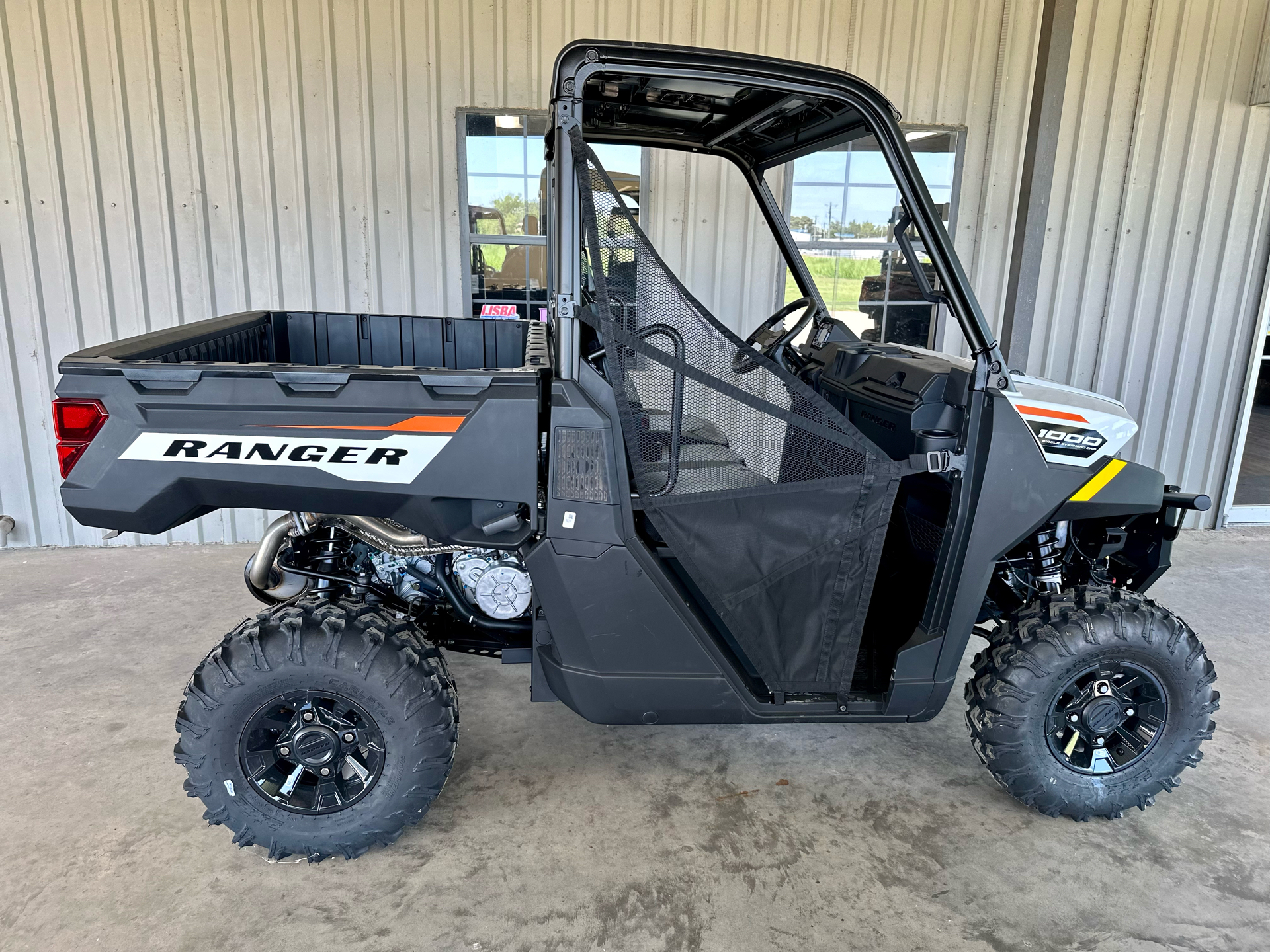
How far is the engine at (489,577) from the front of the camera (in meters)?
2.56

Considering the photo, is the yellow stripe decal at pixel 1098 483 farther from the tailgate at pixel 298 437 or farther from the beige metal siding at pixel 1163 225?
the beige metal siding at pixel 1163 225

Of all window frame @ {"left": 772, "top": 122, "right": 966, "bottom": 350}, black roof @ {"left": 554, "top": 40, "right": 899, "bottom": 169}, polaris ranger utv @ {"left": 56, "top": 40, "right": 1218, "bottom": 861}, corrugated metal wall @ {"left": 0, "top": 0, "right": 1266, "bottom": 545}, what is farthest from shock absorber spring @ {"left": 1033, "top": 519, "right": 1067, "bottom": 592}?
corrugated metal wall @ {"left": 0, "top": 0, "right": 1266, "bottom": 545}

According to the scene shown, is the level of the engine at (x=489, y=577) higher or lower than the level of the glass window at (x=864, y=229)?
lower

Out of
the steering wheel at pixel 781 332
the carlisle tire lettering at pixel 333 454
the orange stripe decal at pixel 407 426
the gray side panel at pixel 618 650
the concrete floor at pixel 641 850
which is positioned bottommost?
the concrete floor at pixel 641 850

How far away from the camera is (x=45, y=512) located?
4922 mm

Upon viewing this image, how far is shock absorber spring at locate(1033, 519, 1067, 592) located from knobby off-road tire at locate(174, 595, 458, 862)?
1829 mm

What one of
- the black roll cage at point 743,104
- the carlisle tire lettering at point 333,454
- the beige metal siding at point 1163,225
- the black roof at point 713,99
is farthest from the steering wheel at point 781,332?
the beige metal siding at point 1163,225

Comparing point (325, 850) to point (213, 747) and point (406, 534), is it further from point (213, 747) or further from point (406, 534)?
point (406, 534)

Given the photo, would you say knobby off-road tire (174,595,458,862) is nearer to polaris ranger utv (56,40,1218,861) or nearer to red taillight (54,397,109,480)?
polaris ranger utv (56,40,1218,861)

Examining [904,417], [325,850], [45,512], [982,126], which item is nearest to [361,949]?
Answer: [325,850]

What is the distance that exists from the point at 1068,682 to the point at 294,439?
2.24 meters

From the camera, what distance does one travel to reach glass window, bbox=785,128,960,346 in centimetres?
520

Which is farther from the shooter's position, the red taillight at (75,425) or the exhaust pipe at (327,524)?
the exhaust pipe at (327,524)

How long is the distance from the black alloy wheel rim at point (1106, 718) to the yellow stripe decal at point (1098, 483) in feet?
1.64
